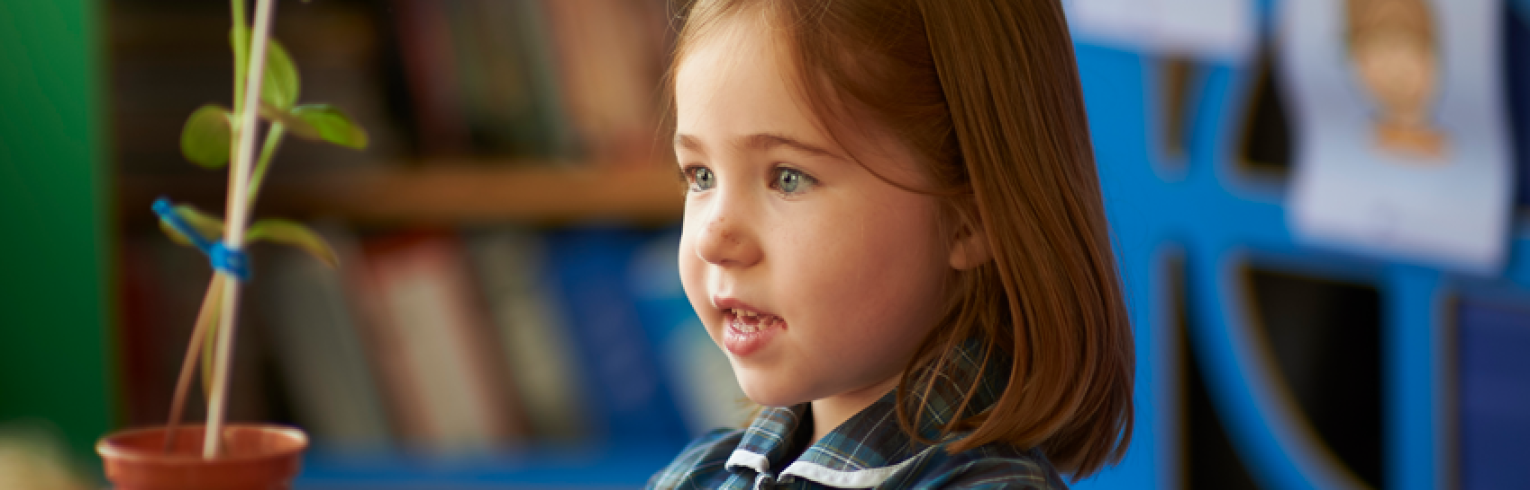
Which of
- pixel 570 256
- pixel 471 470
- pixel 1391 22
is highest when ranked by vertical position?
pixel 1391 22

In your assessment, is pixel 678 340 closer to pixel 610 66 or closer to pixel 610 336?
pixel 610 336

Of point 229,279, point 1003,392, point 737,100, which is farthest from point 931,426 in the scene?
point 229,279

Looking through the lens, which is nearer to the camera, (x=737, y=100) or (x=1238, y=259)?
(x=737, y=100)

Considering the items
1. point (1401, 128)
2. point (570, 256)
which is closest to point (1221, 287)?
point (1401, 128)

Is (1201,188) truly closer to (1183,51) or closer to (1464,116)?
(1183,51)

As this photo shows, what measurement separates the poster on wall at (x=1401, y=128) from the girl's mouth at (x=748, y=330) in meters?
0.85

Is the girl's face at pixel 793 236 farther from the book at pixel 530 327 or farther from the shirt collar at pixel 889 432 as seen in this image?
the book at pixel 530 327

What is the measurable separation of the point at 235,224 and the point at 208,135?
0.15ft

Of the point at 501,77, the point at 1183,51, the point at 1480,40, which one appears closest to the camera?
the point at 1480,40

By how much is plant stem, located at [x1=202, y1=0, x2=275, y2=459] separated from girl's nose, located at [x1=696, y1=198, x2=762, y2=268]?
20 centimetres

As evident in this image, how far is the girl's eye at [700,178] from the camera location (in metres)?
0.57

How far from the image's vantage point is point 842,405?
60 cm

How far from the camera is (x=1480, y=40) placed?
1.12 m

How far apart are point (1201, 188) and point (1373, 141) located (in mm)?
162
